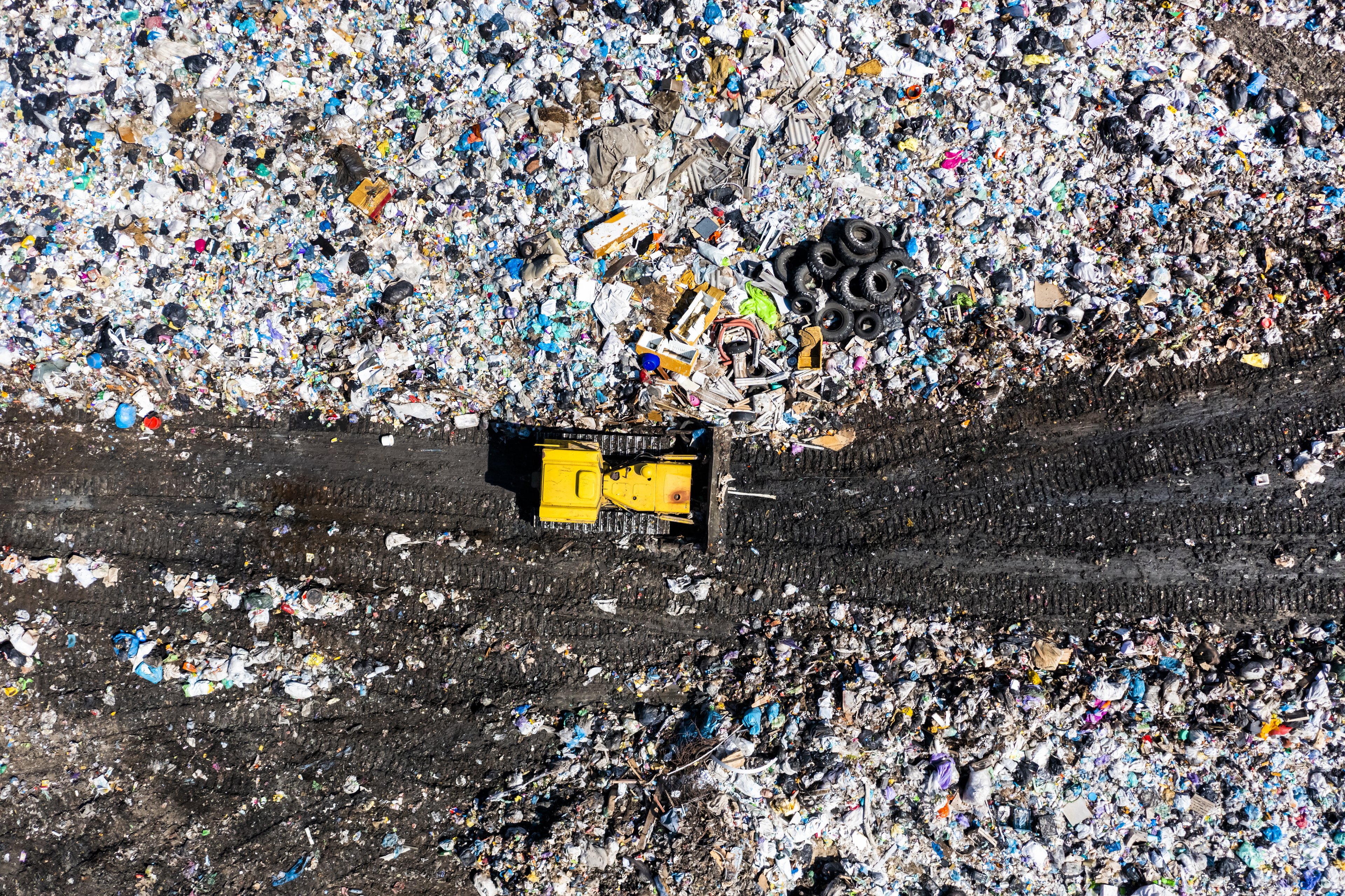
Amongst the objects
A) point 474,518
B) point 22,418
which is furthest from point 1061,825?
point 22,418

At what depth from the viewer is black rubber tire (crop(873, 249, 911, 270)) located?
523 centimetres

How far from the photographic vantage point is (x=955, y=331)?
5.37 m

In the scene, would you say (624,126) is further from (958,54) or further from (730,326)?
(958,54)

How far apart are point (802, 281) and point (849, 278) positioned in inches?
12.8

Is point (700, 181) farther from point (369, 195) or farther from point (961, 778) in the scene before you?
point (961, 778)

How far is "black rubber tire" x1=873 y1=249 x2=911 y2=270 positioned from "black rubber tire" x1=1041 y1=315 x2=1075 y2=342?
107cm

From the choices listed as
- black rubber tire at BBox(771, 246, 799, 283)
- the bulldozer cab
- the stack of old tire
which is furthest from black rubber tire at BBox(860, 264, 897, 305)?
the bulldozer cab

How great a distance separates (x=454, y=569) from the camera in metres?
5.46

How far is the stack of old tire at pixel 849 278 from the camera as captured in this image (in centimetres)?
523

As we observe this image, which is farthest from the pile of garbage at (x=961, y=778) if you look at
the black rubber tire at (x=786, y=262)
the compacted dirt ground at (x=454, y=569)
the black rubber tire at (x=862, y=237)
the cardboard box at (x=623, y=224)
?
the cardboard box at (x=623, y=224)

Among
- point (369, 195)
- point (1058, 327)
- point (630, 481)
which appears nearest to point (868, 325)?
point (1058, 327)

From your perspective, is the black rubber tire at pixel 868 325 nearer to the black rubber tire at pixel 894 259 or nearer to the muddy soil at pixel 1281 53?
the black rubber tire at pixel 894 259

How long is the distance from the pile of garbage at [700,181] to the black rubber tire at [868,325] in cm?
2

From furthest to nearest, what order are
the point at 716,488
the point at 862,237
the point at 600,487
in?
the point at 862,237 → the point at 716,488 → the point at 600,487
